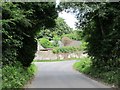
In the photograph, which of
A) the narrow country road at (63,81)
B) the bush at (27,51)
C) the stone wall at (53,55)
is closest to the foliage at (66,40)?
the stone wall at (53,55)

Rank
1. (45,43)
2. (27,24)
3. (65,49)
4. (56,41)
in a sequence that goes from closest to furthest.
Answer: (27,24), (65,49), (45,43), (56,41)

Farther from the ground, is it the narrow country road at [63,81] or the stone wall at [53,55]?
the narrow country road at [63,81]

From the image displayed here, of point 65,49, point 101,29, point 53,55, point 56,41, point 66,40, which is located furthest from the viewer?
point 56,41

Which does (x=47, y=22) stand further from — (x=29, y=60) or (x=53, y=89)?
(x=53, y=89)

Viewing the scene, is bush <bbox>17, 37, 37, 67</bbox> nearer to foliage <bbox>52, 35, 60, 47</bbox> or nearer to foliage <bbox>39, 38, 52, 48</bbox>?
foliage <bbox>39, 38, 52, 48</bbox>

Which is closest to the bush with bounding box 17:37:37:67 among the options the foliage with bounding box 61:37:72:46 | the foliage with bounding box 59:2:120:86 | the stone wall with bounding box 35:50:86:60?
the foliage with bounding box 59:2:120:86

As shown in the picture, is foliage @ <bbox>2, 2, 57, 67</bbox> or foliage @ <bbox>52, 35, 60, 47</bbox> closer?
foliage @ <bbox>2, 2, 57, 67</bbox>

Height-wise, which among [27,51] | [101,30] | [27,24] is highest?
[27,24]

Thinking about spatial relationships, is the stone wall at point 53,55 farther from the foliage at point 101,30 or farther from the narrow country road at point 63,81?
the foliage at point 101,30

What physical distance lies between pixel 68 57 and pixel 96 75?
45.7 metres

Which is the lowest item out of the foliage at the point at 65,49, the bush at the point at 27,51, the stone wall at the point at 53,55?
the stone wall at the point at 53,55

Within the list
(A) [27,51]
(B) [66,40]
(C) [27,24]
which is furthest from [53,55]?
(C) [27,24]

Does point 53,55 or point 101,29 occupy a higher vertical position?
point 101,29

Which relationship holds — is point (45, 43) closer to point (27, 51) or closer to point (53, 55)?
point (53, 55)
